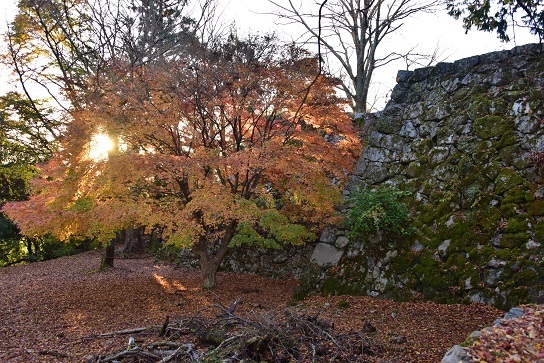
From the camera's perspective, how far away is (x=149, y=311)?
287 inches

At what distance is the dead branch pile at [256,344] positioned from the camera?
4.14 meters

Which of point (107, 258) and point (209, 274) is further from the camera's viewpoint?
point (107, 258)

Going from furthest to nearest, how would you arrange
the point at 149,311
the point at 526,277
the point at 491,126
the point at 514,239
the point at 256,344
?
the point at 491,126 → the point at 149,311 → the point at 514,239 → the point at 526,277 → the point at 256,344

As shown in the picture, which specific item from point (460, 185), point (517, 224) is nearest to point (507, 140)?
point (460, 185)

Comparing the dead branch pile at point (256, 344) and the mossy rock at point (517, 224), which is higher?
the mossy rock at point (517, 224)

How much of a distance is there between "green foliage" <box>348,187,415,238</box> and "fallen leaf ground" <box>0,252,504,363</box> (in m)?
1.49

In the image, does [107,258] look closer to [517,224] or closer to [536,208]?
[517,224]

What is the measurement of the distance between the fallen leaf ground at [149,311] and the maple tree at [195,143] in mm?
1581

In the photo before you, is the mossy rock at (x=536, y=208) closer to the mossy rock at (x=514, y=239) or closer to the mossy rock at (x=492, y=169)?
the mossy rock at (x=514, y=239)

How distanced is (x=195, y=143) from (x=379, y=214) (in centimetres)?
417

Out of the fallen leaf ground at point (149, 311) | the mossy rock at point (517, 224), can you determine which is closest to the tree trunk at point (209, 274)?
the fallen leaf ground at point (149, 311)

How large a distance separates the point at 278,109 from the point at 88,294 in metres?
6.28

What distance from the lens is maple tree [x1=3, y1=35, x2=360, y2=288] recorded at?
261 inches

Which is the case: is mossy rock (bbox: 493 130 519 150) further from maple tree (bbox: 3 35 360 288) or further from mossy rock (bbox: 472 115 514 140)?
maple tree (bbox: 3 35 360 288)
